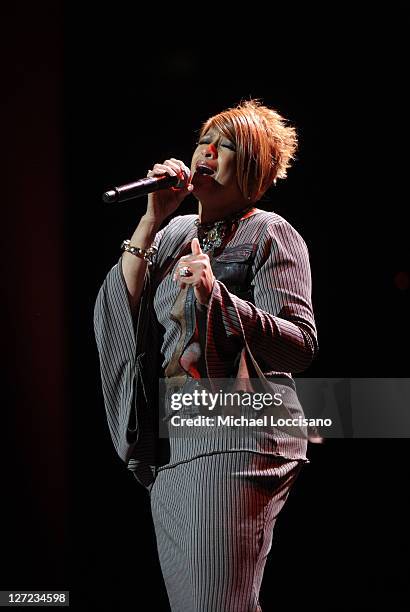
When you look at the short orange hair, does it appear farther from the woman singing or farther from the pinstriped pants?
the pinstriped pants

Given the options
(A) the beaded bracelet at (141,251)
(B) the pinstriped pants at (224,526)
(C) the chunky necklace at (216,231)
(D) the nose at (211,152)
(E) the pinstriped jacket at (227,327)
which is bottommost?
(B) the pinstriped pants at (224,526)

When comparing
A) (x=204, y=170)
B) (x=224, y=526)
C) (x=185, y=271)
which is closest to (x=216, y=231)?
(x=204, y=170)

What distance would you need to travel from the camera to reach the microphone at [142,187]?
105 centimetres

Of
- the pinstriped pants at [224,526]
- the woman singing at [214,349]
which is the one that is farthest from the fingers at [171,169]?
the pinstriped pants at [224,526]

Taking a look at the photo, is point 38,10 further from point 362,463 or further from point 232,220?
point 362,463

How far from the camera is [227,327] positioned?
3.32ft

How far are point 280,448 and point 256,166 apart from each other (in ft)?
1.44

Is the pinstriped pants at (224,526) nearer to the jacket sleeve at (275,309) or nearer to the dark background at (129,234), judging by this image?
the jacket sleeve at (275,309)

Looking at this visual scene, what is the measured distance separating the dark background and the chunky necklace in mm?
428

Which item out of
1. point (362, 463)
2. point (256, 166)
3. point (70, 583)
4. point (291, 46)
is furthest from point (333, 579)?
point (291, 46)

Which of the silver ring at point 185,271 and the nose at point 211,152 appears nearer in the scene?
the silver ring at point 185,271

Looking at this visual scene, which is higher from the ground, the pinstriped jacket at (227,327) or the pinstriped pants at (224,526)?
the pinstriped jacket at (227,327)

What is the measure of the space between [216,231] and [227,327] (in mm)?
238

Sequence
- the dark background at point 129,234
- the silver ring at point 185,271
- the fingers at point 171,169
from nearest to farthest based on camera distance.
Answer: the silver ring at point 185,271 < the fingers at point 171,169 < the dark background at point 129,234
